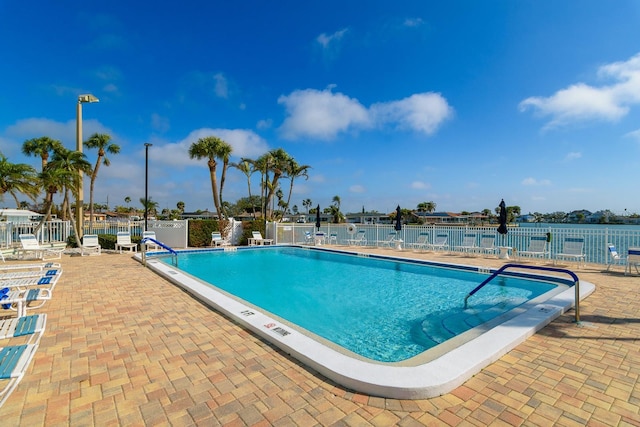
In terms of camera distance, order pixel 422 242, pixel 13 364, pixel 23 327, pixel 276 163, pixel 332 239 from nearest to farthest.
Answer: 1. pixel 13 364
2. pixel 23 327
3. pixel 422 242
4. pixel 332 239
5. pixel 276 163

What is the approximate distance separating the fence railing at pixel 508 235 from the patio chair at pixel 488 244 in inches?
7.8

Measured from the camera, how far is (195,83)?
15430 mm

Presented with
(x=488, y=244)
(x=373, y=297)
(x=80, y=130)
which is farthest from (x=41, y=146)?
(x=488, y=244)

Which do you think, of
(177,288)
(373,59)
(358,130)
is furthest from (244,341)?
(358,130)

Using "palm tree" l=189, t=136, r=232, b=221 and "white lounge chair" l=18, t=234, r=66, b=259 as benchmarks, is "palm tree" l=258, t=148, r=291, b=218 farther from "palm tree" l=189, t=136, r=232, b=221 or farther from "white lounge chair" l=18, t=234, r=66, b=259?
"white lounge chair" l=18, t=234, r=66, b=259

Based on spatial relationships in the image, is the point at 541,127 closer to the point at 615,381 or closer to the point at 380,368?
the point at 615,381

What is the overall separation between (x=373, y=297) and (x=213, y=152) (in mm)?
19823

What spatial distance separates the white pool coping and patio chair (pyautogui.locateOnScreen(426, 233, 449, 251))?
926 cm

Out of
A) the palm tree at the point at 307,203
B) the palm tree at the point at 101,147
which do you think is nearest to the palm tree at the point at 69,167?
the palm tree at the point at 101,147

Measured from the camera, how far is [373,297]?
23.4ft

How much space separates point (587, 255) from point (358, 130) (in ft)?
46.7

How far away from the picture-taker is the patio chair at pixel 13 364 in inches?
78.8

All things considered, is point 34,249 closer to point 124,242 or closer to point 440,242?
point 124,242

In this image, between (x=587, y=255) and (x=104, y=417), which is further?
(x=587, y=255)
